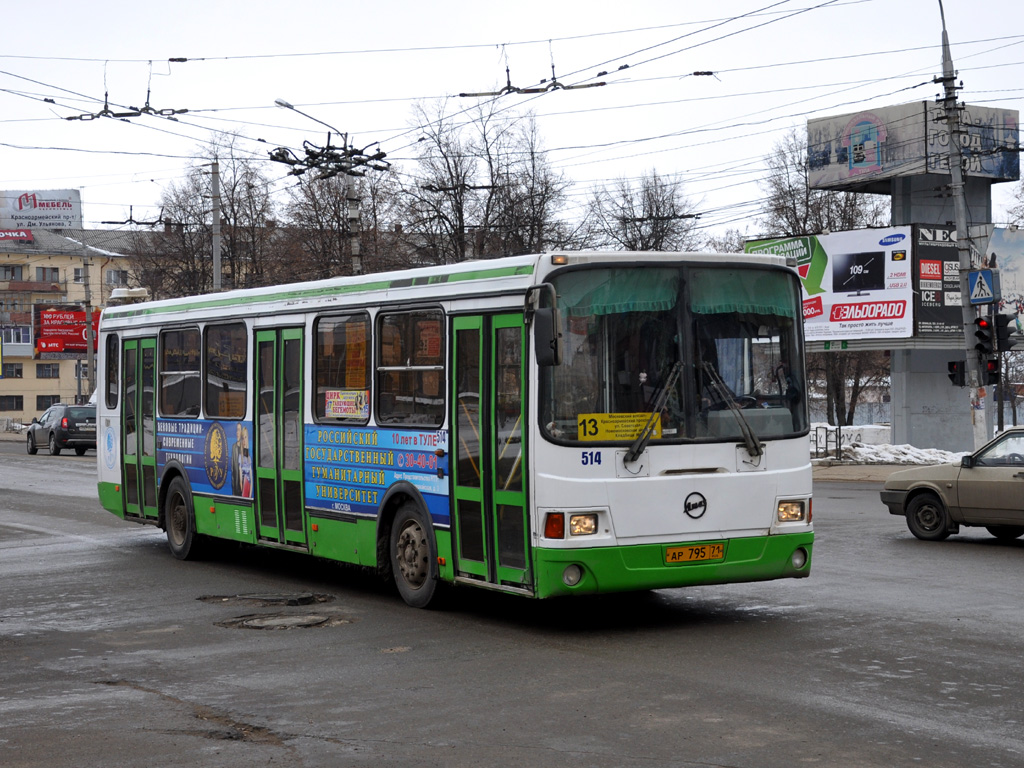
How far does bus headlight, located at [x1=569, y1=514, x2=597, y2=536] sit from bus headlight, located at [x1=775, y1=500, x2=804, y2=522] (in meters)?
1.49

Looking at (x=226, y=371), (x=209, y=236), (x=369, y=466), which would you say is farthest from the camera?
(x=209, y=236)

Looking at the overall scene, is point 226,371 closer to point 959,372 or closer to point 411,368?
point 411,368

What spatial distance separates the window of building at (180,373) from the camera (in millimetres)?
14383

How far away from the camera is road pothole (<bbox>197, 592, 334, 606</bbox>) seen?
1152cm

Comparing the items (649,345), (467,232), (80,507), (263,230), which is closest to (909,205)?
(467,232)

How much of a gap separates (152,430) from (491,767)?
10235mm

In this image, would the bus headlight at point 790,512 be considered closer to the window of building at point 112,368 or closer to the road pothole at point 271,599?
the road pothole at point 271,599

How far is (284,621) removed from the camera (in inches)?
414

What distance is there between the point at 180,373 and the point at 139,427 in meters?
1.31

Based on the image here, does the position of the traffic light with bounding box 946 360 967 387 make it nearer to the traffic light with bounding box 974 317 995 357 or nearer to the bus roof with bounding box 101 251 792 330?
the traffic light with bounding box 974 317 995 357

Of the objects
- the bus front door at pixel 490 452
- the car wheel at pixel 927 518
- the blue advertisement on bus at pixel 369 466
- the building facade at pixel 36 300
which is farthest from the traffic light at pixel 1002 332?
the building facade at pixel 36 300

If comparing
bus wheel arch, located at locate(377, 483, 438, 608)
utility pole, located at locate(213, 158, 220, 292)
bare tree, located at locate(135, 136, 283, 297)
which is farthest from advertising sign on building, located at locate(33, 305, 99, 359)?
bus wheel arch, located at locate(377, 483, 438, 608)

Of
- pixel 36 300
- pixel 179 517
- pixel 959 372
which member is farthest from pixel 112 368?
pixel 36 300

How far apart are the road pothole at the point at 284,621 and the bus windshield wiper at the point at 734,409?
326 centimetres
